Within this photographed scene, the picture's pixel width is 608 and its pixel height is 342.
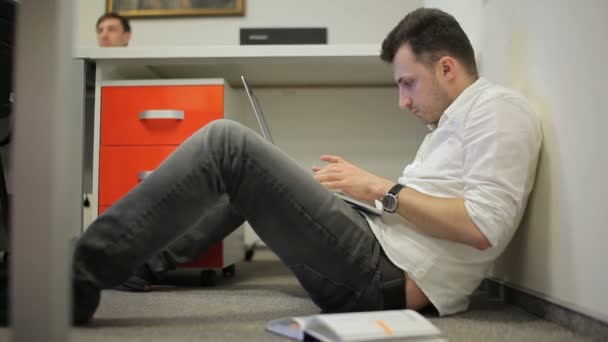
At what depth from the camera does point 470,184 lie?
0.88 m

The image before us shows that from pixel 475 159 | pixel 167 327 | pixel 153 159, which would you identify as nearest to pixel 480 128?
pixel 475 159

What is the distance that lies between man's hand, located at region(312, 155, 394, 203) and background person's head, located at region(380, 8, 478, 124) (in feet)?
0.72

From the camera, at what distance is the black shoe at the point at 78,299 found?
79 centimetres

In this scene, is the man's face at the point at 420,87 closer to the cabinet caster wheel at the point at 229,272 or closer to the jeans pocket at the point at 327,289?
the jeans pocket at the point at 327,289

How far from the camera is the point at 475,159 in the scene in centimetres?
90

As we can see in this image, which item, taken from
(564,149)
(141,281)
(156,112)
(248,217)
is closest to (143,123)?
(156,112)

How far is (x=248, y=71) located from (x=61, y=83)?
127cm

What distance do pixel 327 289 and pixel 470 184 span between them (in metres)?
0.31

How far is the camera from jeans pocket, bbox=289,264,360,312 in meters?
0.94

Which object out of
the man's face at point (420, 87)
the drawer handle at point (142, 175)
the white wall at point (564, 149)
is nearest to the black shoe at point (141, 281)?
the drawer handle at point (142, 175)

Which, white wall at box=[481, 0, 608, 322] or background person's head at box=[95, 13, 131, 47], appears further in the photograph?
→ background person's head at box=[95, 13, 131, 47]

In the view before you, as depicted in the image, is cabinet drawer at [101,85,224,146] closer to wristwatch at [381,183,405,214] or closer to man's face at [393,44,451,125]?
man's face at [393,44,451,125]

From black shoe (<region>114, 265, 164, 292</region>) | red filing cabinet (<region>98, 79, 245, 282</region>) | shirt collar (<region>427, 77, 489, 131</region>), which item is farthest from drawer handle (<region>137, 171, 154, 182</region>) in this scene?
shirt collar (<region>427, 77, 489, 131</region>)

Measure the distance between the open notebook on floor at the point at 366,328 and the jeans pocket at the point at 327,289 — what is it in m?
Result: 0.17
